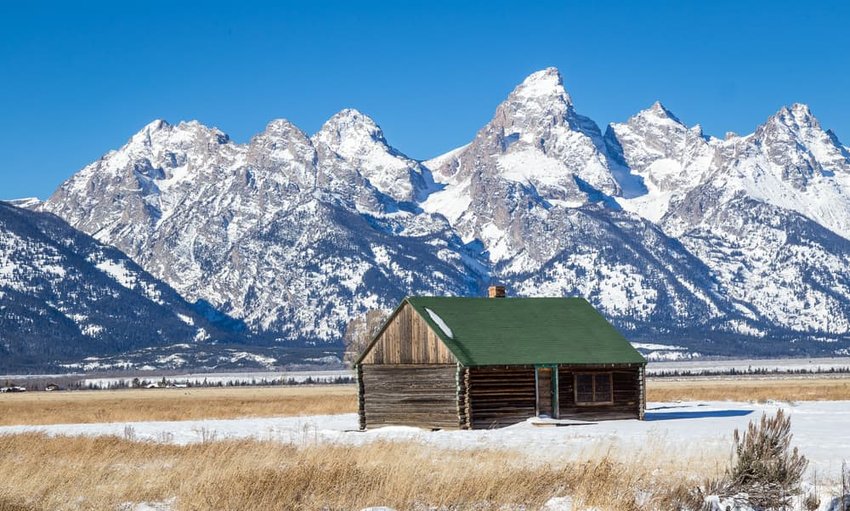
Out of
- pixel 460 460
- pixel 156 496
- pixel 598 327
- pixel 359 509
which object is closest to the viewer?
pixel 359 509

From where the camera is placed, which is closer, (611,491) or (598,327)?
(611,491)

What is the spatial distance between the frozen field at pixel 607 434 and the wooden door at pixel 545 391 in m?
2.07

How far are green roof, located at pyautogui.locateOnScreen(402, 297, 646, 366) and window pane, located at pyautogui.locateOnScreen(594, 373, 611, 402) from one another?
921mm

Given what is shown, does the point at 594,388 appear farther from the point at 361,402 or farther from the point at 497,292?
the point at 361,402

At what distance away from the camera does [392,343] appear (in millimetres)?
47156

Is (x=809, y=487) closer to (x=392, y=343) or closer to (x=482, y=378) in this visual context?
(x=482, y=378)

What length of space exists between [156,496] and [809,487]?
406 inches

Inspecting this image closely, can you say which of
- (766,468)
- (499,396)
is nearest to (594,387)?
(499,396)

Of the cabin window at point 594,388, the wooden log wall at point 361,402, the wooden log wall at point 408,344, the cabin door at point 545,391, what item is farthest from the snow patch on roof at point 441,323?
the cabin window at point 594,388

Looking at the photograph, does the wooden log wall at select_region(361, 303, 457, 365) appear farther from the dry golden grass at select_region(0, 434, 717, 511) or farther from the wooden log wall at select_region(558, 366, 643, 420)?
the dry golden grass at select_region(0, 434, 717, 511)

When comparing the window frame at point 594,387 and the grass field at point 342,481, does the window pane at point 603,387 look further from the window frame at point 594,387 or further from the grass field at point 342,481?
the grass field at point 342,481

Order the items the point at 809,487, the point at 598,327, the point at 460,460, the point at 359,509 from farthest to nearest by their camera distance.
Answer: the point at 598,327 < the point at 460,460 < the point at 809,487 < the point at 359,509

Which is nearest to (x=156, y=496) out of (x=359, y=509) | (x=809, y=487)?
(x=359, y=509)

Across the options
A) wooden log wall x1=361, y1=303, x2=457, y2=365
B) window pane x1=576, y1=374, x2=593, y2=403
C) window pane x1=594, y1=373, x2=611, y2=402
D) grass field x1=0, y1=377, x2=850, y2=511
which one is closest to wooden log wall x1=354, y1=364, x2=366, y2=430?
wooden log wall x1=361, y1=303, x2=457, y2=365
